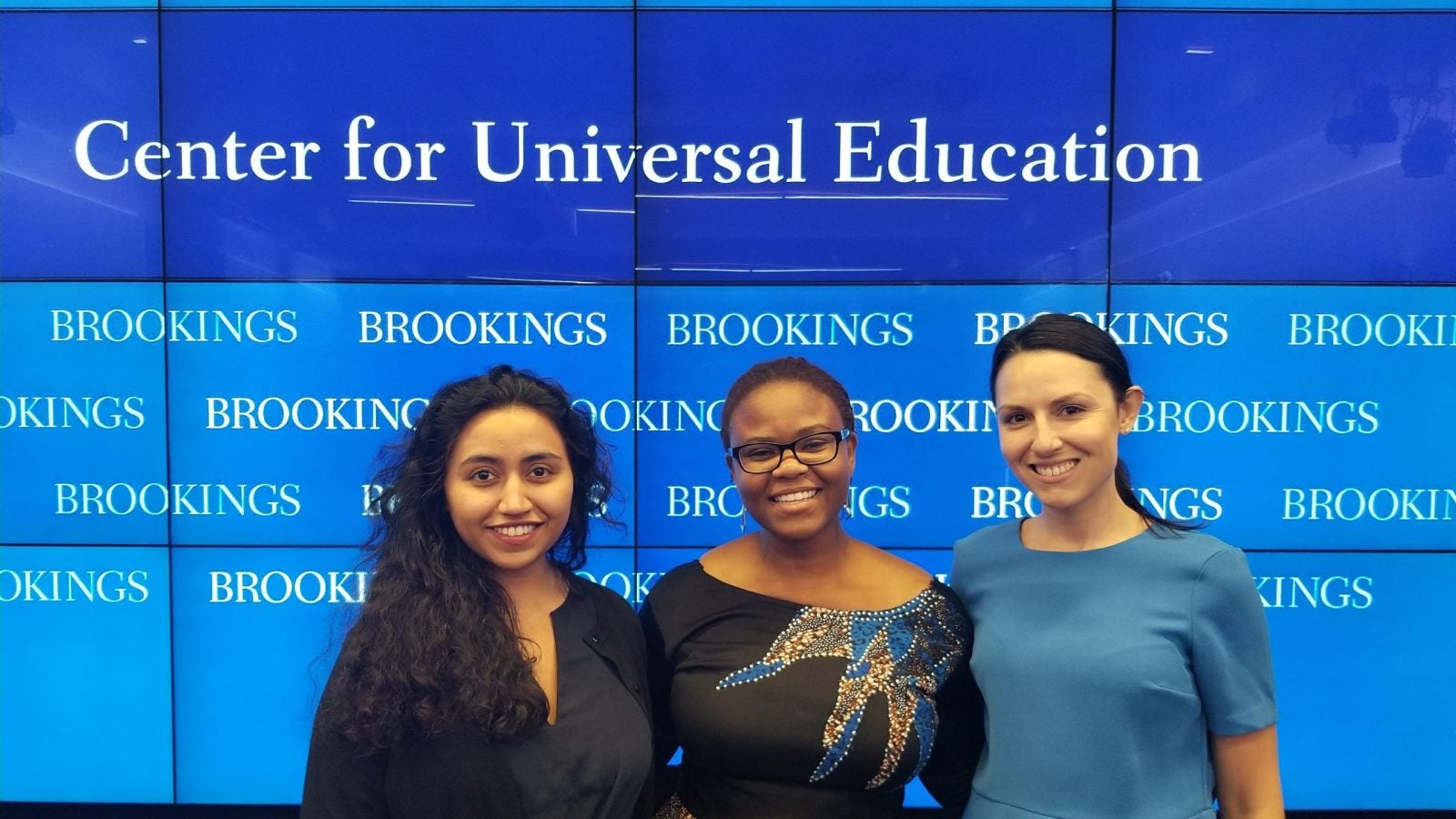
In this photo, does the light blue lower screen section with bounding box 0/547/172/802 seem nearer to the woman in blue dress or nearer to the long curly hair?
the long curly hair

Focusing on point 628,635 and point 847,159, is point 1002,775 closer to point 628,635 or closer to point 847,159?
point 628,635

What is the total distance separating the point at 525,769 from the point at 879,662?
2.16 feet

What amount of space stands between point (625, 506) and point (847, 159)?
1339mm

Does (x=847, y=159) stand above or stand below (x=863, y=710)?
above

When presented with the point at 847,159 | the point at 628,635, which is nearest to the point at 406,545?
A: the point at 628,635

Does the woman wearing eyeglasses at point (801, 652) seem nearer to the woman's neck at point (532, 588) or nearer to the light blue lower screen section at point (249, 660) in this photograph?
the woman's neck at point (532, 588)

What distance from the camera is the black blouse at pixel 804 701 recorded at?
1793 mm

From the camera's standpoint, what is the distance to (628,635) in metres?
1.90

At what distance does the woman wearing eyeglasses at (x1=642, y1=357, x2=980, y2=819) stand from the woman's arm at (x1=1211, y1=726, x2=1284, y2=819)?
44 centimetres

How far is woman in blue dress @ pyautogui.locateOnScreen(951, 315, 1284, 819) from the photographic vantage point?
65.9 inches

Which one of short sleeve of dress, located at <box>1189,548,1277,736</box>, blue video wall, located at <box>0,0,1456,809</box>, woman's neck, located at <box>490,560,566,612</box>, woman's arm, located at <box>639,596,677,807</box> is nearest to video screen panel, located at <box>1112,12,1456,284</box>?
blue video wall, located at <box>0,0,1456,809</box>

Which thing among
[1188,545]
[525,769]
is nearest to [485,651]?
[525,769]

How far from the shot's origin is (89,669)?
3.33 meters

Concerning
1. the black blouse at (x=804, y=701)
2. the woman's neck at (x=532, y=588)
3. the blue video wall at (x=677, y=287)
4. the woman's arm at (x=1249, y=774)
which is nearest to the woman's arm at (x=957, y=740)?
the black blouse at (x=804, y=701)
